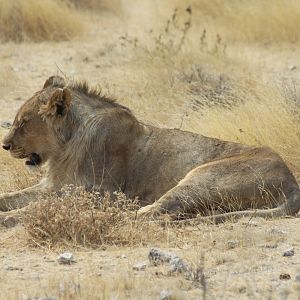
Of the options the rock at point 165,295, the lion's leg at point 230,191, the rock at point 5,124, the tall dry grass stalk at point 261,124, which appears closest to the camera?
the rock at point 165,295

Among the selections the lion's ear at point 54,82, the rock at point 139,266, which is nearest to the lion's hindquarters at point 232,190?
the lion's ear at point 54,82

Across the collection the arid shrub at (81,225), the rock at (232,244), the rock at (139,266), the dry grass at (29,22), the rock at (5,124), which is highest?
the rock at (139,266)

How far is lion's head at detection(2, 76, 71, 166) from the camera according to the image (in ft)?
30.5

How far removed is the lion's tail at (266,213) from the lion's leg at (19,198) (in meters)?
1.47

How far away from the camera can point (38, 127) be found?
9344 mm

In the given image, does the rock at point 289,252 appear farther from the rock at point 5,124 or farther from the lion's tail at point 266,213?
the rock at point 5,124

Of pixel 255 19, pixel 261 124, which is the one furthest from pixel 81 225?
pixel 255 19

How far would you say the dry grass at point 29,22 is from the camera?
1750cm

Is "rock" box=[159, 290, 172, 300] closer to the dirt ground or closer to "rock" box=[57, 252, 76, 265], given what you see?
the dirt ground

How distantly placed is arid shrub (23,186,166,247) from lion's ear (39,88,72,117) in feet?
3.99

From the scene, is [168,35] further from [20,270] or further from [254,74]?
[20,270]

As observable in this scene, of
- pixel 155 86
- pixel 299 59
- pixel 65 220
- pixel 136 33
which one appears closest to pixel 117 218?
pixel 65 220

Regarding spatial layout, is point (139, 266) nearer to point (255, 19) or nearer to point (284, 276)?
point (284, 276)

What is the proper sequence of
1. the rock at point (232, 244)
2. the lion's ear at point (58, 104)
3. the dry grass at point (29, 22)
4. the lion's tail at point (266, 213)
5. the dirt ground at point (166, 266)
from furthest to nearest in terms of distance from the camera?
the dry grass at point (29, 22), the lion's ear at point (58, 104), the lion's tail at point (266, 213), the rock at point (232, 244), the dirt ground at point (166, 266)
